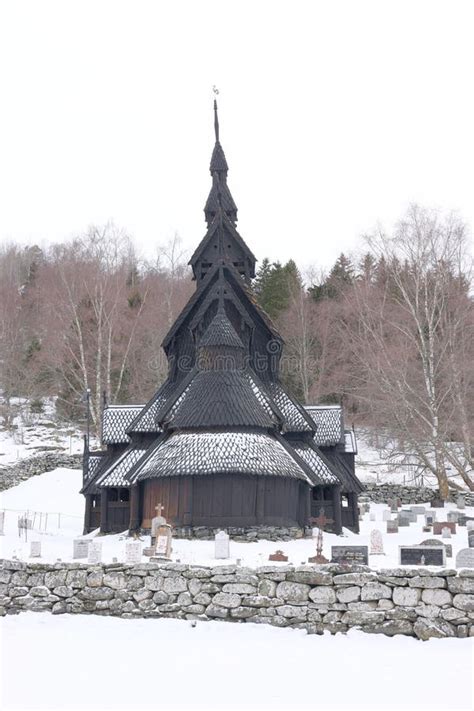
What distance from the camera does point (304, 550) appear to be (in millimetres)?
23547

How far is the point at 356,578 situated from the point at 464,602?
1.76 meters

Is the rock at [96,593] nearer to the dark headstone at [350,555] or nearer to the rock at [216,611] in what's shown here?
the rock at [216,611]

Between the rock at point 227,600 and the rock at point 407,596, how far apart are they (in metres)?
2.70

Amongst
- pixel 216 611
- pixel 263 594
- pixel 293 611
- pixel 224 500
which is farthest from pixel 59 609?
pixel 224 500

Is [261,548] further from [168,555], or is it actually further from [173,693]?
[173,693]

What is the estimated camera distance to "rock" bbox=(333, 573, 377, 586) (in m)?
14.6

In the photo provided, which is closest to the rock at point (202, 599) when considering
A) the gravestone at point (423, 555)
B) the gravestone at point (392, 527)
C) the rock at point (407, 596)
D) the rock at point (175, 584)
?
the rock at point (175, 584)

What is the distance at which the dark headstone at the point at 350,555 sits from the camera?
16.2 meters

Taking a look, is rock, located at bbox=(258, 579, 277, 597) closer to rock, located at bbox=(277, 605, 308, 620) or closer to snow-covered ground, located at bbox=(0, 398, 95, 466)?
rock, located at bbox=(277, 605, 308, 620)

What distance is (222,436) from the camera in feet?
88.3

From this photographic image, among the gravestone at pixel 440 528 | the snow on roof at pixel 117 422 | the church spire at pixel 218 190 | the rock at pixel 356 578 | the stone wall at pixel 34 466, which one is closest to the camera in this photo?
the rock at pixel 356 578

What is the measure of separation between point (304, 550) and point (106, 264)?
3610cm

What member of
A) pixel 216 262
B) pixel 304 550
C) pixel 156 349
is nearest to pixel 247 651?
pixel 304 550

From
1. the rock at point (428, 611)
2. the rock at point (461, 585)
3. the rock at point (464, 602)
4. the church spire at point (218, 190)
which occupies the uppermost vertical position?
the church spire at point (218, 190)
